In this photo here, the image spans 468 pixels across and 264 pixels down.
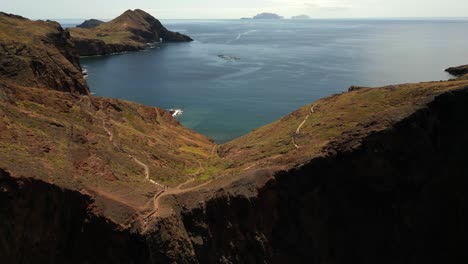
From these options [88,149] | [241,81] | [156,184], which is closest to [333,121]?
[156,184]

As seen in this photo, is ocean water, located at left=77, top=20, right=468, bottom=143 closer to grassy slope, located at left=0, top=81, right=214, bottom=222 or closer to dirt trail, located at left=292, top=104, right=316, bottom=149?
dirt trail, located at left=292, top=104, right=316, bottom=149

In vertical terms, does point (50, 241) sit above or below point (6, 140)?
below

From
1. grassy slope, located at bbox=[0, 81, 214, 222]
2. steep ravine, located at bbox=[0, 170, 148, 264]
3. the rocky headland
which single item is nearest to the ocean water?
grassy slope, located at bbox=[0, 81, 214, 222]

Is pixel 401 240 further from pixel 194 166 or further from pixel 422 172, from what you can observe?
pixel 194 166

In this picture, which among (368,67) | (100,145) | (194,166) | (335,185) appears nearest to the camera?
(335,185)

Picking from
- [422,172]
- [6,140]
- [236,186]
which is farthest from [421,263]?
[6,140]

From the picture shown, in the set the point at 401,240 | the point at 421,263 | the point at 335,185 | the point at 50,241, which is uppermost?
the point at 335,185

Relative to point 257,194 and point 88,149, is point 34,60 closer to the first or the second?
point 88,149

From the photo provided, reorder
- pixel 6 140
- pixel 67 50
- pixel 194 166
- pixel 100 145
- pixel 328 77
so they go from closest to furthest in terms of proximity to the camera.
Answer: pixel 6 140
pixel 100 145
pixel 194 166
pixel 67 50
pixel 328 77
